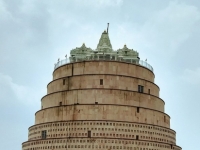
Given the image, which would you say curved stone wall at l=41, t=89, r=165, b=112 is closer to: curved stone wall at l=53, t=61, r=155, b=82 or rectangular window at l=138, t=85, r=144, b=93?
rectangular window at l=138, t=85, r=144, b=93

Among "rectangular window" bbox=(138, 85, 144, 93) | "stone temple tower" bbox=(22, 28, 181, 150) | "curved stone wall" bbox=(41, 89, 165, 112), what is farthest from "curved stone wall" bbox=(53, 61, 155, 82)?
"curved stone wall" bbox=(41, 89, 165, 112)

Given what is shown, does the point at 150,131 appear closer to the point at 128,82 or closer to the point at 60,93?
the point at 128,82

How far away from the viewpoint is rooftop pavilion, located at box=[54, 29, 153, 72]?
4303cm

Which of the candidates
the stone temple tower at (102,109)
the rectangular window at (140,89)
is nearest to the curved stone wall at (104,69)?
the stone temple tower at (102,109)

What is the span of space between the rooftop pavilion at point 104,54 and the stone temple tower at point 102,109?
4.2 inches

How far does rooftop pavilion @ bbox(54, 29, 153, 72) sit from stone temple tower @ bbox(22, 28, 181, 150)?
0.35 feet

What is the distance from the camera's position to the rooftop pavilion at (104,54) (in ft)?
141

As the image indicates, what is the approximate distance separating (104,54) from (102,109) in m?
7.00

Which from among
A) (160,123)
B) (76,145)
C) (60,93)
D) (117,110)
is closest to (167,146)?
(160,123)

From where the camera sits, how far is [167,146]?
132ft

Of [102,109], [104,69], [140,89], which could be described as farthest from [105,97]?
[140,89]

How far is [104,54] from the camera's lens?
43.0m

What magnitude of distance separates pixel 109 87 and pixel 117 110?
2.77 meters

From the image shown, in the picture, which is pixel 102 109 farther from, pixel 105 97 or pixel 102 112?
pixel 105 97
